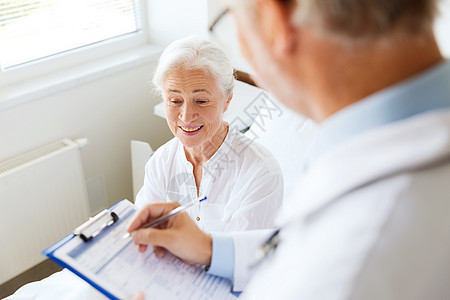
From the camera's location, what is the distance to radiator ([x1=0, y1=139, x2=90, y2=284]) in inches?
69.8

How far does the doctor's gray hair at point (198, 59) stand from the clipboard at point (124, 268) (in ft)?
2.15

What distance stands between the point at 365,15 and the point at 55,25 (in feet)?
6.42

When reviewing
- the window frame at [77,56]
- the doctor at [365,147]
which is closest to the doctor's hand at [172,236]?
the doctor at [365,147]

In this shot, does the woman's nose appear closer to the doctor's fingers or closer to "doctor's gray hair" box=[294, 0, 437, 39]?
A: the doctor's fingers

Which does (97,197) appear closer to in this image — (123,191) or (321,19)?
(123,191)

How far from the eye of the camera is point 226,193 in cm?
143

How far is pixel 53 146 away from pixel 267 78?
166 centimetres

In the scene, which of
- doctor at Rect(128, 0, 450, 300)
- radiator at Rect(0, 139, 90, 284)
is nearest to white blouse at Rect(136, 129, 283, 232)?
radiator at Rect(0, 139, 90, 284)

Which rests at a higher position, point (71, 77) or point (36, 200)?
point (71, 77)

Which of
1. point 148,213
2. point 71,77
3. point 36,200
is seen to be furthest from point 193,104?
point 36,200

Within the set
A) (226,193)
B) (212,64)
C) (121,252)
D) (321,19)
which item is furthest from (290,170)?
(321,19)

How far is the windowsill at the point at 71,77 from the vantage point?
1.79m

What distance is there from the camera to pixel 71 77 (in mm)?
1968

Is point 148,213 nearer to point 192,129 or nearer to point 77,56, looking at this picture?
point 192,129
